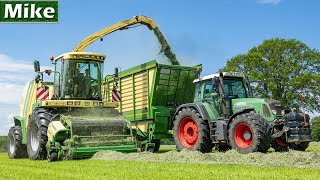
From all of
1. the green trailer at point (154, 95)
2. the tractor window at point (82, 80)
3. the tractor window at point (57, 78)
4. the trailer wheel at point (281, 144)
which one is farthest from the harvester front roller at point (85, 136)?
the trailer wheel at point (281, 144)

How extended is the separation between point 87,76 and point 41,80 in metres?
1.58

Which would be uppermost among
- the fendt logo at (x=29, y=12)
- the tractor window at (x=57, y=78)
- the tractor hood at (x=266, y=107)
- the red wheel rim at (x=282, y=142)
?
the fendt logo at (x=29, y=12)

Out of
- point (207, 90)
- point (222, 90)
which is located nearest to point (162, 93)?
point (207, 90)

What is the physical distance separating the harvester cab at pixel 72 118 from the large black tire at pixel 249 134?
129 inches

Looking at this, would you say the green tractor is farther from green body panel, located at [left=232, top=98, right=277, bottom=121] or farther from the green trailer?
the green trailer

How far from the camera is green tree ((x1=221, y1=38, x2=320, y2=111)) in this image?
3924 cm

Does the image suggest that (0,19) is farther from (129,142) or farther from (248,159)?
(248,159)

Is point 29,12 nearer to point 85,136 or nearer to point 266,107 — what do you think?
point 85,136

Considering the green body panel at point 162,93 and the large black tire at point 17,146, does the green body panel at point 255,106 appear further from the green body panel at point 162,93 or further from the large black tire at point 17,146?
the large black tire at point 17,146

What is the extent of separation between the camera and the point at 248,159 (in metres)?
10.6

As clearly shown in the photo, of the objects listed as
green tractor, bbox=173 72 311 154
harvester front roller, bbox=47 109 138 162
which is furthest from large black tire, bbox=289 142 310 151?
harvester front roller, bbox=47 109 138 162

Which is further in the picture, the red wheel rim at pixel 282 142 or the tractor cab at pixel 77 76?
the tractor cab at pixel 77 76

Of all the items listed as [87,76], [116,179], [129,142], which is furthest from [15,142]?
[116,179]

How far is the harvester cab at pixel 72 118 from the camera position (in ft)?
43.2
